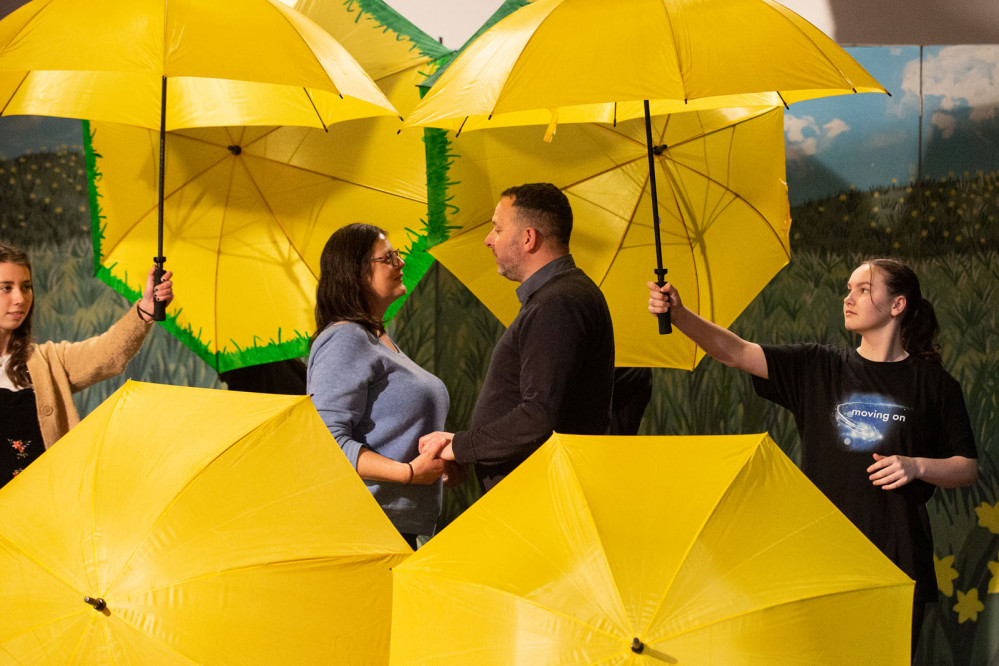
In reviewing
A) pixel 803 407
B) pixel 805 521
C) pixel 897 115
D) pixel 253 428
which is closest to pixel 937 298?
pixel 897 115

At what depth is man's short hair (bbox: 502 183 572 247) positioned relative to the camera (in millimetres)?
2691

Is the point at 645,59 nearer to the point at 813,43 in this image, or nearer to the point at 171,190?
the point at 813,43

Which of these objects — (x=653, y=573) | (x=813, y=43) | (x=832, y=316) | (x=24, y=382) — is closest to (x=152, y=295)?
(x=24, y=382)

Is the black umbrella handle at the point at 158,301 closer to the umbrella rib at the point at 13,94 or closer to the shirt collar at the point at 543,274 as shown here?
the umbrella rib at the point at 13,94

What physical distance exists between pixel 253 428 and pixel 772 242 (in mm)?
1980

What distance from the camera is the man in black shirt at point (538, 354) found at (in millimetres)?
2480

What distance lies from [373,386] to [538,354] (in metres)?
0.57

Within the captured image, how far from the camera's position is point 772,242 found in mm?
3316

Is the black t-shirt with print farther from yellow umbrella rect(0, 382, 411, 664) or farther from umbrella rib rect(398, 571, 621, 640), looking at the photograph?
umbrella rib rect(398, 571, 621, 640)

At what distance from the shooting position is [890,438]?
9.29 feet

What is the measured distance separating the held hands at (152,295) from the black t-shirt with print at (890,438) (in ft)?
6.29

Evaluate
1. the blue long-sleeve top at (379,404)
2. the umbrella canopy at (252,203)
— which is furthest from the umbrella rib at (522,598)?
the umbrella canopy at (252,203)

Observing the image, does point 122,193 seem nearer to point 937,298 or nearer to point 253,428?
point 253,428

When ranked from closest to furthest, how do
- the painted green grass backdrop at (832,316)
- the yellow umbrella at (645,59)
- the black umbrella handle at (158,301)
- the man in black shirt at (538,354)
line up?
1. the yellow umbrella at (645,59)
2. the man in black shirt at (538,354)
3. the black umbrella handle at (158,301)
4. the painted green grass backdrop at (832,316)
